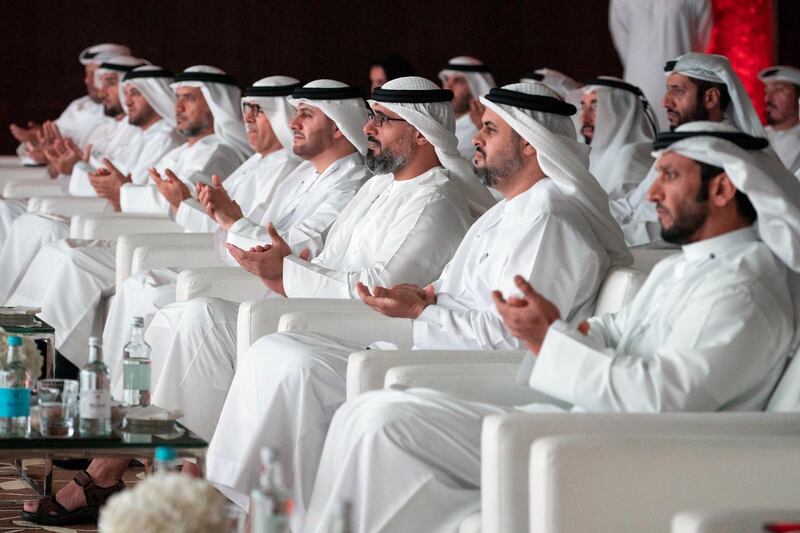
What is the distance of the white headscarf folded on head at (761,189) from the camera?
3.27m

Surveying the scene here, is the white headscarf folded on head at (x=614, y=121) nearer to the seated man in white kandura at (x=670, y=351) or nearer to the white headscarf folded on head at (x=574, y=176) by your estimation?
the white headscarf folded on head at (x=574, y=176)

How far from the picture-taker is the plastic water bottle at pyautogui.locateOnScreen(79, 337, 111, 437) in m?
3.60

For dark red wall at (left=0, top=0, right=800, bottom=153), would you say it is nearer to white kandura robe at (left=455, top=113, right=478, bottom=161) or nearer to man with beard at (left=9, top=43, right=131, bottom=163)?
man with beard at (left=9, top=43, right=131, bottom=163)

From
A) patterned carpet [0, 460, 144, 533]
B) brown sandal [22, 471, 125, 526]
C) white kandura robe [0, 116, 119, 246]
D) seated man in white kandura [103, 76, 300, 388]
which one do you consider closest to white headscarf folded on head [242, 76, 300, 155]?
seated man in white kandura [103, 76, 300, 388]

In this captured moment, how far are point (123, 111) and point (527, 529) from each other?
7.15 m

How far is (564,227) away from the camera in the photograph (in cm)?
409

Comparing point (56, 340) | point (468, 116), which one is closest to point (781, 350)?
point (56, 340)

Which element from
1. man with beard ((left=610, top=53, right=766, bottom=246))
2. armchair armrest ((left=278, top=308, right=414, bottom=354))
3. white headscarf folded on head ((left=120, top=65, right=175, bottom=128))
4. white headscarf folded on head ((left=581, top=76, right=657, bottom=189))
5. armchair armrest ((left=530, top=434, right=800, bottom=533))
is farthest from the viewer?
white headscarf folded on head ((left=120, top=65, right=175, bottom=128))

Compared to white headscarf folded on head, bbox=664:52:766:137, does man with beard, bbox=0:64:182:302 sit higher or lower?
lower

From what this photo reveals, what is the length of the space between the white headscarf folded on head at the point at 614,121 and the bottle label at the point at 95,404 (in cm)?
415

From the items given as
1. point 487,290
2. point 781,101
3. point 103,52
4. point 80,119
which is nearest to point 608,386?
point 487,290

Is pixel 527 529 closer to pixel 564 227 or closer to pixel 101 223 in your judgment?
pixel 564 227

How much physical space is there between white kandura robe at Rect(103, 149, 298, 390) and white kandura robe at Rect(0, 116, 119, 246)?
170cm

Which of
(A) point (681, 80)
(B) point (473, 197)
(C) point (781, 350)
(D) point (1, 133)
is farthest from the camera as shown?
(D) point (1, 133)
